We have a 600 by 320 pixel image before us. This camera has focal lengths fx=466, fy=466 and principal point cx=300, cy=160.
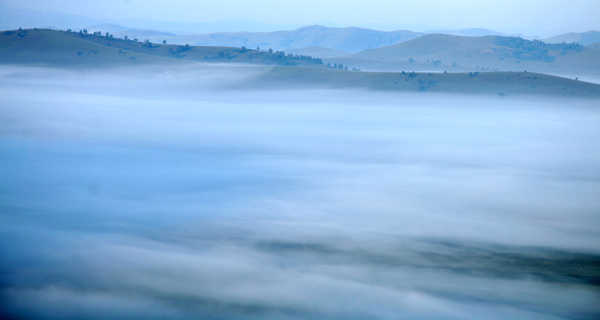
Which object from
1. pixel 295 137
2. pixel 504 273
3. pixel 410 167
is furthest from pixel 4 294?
pixel 295 137

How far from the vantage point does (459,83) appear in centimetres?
5025

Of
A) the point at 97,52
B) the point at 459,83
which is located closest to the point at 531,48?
the point at 459,83

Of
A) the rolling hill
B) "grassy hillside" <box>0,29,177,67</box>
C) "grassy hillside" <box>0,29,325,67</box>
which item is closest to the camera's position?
the rolling hill

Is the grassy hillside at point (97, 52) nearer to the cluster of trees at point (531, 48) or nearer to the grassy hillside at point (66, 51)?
the grassy hillside at point (66, 51)

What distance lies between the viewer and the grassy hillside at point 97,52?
62.6m

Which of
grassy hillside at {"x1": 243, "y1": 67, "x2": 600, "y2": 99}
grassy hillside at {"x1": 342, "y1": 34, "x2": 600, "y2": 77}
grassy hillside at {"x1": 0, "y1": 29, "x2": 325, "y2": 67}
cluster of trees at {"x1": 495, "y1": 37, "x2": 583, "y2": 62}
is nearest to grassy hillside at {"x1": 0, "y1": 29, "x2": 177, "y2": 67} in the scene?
grassy hillside at {"x1": 0, "y1": 29, "x2": 325, "y2": 67}

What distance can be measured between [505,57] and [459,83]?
64794mm

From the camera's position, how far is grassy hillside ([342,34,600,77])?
98381 millimetres

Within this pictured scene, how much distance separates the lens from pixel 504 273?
1042 cm

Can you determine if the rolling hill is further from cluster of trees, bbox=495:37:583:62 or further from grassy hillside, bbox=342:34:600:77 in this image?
cluster of trees, bbox=495:37:583:62

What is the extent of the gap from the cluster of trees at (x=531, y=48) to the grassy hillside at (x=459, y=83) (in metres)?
60.8

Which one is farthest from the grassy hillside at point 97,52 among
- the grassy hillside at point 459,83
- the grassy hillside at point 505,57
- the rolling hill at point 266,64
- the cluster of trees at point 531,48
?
the cluster of trees at point 531,48

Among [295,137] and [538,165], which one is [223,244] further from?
[295,137]

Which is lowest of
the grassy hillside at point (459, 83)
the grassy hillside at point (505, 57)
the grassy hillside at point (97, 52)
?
the grassy hillside at point (459, 83)
